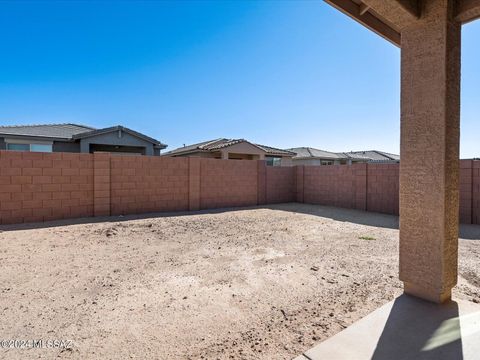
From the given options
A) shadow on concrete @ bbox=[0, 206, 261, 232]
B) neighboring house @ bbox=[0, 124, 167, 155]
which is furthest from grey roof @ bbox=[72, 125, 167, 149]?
shadow on concrete @ bbox=[0, 206, 261, 232]

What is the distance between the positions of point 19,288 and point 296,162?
23045 mm

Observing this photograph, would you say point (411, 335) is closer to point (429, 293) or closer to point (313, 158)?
point (429, 293)

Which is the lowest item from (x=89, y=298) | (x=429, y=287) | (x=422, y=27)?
(x=89, y=298)

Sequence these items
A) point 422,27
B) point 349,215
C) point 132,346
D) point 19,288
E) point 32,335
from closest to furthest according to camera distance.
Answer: point 132,346, point 32,335, point 422,27, point 19,288, point 349,215

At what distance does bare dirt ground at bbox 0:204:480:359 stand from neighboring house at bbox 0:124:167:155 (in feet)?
26.6

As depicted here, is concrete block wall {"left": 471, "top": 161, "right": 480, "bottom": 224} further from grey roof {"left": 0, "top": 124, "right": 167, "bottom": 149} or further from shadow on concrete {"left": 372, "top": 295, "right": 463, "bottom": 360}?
grey roof {"left": 0, "top": 124, "right": 167, "bottom": 149}

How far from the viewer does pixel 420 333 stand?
201 centimetres

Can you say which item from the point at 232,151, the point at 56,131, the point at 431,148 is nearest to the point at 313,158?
the point at 232,151

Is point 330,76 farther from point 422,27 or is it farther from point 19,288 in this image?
point 19,288

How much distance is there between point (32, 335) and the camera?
7.24 ft

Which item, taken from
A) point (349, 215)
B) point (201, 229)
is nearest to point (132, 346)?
point (201, 229)

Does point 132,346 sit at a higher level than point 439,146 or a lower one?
lower

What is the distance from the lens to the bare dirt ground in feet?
7.04

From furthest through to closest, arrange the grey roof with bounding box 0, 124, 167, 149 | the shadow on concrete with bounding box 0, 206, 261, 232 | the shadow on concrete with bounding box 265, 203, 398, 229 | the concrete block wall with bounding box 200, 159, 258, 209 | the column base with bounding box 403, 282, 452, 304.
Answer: the grey roof with bounding box 0, 124, 167, 149, the concrete block wall with bounding box 200, 159, 258, 209, the shadow on concrete with bounding box 265, 203, 398, 229, the shadow on concrete with bounding box 0, 206, 261, 232, the column base with bounding box 403, 282, 452, 304
